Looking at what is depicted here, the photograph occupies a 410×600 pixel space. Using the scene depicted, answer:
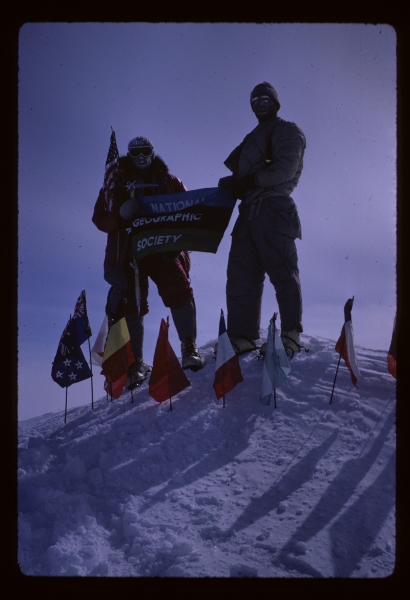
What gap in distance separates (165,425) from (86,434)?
821 millimetres

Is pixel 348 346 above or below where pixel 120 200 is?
below

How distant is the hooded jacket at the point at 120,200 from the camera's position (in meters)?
7.33

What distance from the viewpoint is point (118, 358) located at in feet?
21.5

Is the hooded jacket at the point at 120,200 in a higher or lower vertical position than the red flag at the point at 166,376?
higher

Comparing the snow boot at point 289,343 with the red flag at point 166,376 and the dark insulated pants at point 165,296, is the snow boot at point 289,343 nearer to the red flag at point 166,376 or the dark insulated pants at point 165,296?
the dark insulated pants at point 165,296

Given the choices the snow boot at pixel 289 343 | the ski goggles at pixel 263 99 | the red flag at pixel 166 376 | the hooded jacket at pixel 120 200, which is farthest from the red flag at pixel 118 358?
the ski goggles at pixel 263 99

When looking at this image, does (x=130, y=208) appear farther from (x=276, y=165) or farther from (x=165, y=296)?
(x=276, y=165)

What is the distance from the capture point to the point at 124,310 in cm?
727

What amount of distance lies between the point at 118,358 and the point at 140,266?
139cm

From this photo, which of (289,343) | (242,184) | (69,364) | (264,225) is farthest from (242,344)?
(69,364)

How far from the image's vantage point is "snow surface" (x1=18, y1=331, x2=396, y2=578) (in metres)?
3.69

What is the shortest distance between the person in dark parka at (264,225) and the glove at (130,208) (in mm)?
1119

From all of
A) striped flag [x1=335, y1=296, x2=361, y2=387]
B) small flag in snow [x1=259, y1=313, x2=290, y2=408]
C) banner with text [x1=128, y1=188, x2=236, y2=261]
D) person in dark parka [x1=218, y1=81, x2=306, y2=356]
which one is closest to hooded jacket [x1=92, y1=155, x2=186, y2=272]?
banner with text [x1=128, y1=188, x2=236, y2=261]
